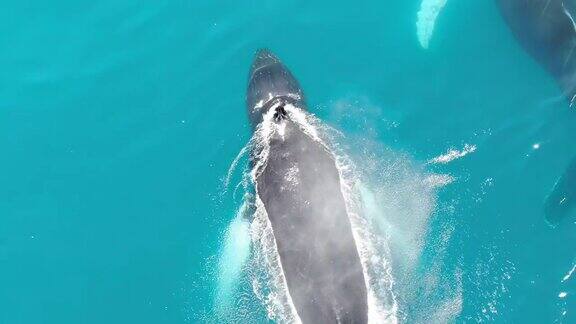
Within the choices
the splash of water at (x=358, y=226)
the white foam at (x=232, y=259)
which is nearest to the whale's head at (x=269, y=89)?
the splash of water at (x=358, y=226)

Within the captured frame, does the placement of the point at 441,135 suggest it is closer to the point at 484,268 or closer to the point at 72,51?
the point at 484,268

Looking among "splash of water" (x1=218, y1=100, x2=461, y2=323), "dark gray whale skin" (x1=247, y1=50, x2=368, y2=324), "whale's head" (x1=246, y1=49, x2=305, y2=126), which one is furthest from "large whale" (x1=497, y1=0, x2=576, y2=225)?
"whale's head" (x1=246, y1=49, x2=305, y2=126)

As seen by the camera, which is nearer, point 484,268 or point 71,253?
point 484,268

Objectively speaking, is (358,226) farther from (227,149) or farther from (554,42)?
(554,42)

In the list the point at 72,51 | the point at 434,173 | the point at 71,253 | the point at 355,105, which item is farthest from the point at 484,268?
the point at 72,51

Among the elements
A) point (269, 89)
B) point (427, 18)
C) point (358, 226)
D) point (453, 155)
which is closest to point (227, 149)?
point (269, 89)

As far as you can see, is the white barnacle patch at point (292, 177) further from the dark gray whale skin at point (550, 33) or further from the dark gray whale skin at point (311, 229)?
the dark gray whale skin at point (550, 33)

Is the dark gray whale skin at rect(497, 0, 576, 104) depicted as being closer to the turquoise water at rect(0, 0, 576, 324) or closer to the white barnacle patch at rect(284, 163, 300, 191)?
the turquoise water at rect(0, 0, 576, 324)
